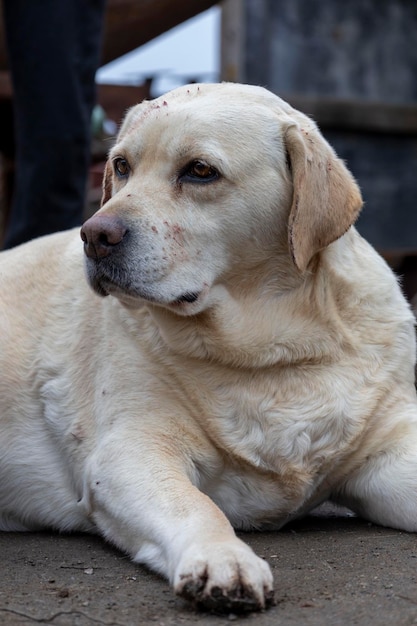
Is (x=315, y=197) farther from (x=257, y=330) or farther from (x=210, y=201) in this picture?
(x=257, y=330)

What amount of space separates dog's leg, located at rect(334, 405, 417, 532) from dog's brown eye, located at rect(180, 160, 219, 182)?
3.10 ft

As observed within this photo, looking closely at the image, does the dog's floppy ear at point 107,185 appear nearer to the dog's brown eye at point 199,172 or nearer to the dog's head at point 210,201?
the dog's head at point 210,201

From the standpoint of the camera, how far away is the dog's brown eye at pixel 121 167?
3.41 m

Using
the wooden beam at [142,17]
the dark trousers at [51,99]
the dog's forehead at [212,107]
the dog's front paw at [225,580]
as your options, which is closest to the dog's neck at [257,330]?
the dog's forehead at [212,107]

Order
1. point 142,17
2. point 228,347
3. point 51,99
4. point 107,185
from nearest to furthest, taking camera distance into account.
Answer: point 228,347 < point 107,185 < point 51,99 < point 142,17

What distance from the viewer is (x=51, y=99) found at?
16.9 ft

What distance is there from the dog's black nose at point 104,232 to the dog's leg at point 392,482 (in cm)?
103

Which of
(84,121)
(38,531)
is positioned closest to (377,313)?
(38,531)

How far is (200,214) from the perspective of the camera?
10.4 feet

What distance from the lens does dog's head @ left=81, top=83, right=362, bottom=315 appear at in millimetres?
3090

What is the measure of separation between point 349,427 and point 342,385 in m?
0.12

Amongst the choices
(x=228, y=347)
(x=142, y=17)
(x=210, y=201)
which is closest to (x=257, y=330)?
(x=228, y=347)

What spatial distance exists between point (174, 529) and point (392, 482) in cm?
80

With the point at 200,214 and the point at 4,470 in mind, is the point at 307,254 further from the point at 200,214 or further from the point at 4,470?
the point at 4,470
